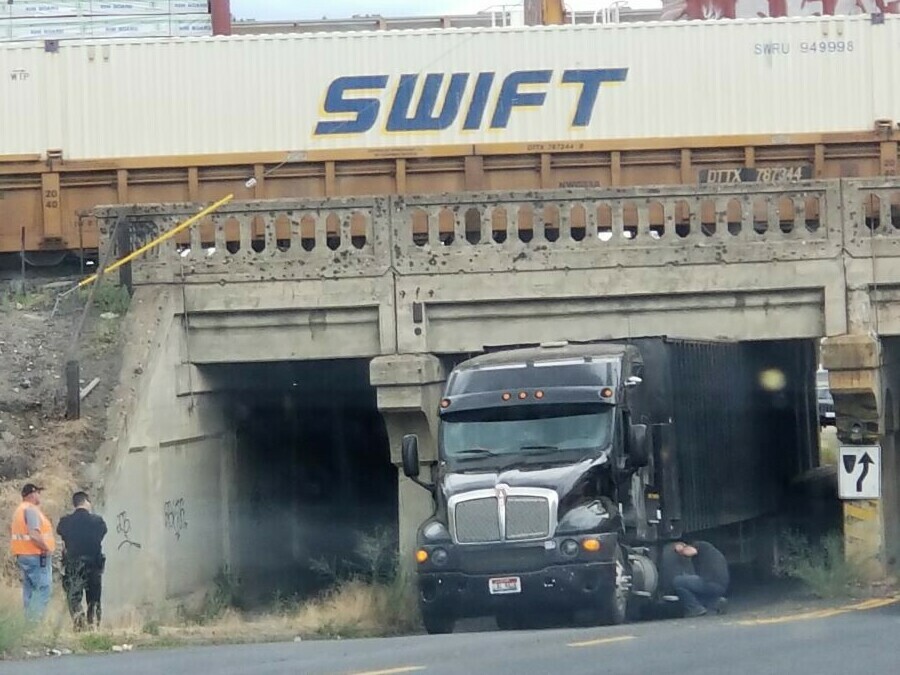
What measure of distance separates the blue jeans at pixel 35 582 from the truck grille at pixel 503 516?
4164 mm

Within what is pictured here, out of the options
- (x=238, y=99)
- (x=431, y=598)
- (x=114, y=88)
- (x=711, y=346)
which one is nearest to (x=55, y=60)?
(x=114, y=88)

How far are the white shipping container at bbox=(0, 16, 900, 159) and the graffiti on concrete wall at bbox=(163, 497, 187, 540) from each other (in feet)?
28.2

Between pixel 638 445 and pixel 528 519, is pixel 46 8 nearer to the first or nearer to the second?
pixel 638 445

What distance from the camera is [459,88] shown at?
2806cm

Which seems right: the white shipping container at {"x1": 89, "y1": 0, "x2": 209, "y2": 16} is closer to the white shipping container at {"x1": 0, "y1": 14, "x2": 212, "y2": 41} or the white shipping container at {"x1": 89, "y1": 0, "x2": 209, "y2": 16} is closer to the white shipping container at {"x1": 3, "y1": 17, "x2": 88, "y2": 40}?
the white shipping container at {"x1": 0, "y1": 14, "x2": 212, "y2": 41}

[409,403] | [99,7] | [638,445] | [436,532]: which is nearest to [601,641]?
[436,532]

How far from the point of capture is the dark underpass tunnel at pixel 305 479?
78.2ft

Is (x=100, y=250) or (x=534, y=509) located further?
(x=100, y=250)

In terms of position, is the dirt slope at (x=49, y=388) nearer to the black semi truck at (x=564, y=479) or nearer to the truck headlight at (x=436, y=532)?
the black semi truck at (x=564, y=479)

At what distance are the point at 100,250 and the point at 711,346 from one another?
842 centimetres

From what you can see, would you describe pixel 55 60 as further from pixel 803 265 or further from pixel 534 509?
pixel 534 509

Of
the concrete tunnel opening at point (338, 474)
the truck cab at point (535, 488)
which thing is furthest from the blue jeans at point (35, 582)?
the concrete tunnel opening at point (338, 474)

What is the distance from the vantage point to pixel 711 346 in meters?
20.2

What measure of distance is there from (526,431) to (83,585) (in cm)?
484
